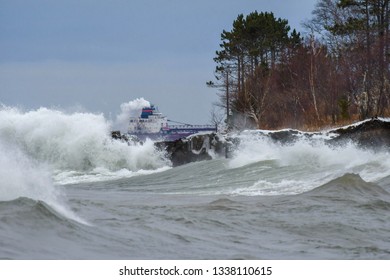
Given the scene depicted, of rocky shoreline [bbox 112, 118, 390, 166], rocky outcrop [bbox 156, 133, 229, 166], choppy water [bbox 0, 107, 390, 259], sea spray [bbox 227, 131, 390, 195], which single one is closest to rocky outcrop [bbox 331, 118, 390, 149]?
rocky shoreline [bbox 112, 118, 390, 166]

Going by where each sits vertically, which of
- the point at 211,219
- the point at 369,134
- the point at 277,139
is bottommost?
the point at 211,219

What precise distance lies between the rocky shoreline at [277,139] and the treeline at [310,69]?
5193mm

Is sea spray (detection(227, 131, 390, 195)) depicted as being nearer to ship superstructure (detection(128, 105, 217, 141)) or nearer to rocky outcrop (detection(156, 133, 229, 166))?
rocky outcrop (detection(156, 133, 229, 166))

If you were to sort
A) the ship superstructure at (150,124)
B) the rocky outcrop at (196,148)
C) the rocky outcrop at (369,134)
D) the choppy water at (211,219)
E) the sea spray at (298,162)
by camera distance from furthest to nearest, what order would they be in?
1. the ship superstructure at (150,124)
2. the rocky outcrop at (196,148)
3. the rocky outcrop at (369,134)
4. the sea spray at (298,162)
5. the choppy water at (211,219)

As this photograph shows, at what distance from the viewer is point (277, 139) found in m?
32.3

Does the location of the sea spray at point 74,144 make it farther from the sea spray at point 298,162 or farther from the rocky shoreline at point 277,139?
the sea spray at point 298,162

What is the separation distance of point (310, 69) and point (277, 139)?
14.3 metres

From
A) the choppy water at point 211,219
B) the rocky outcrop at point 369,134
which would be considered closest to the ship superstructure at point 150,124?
the rocky outcrop at point 369,134

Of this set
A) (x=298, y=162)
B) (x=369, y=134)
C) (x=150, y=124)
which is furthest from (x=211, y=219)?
(x=150, y=124)

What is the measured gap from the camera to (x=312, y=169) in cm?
2383

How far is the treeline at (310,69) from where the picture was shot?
133 ft

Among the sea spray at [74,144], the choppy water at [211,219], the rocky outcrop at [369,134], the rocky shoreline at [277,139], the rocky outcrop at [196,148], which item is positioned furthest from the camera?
the sea spray at [74,144]

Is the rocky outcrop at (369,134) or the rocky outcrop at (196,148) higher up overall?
the rocky outcrop at (369,134)

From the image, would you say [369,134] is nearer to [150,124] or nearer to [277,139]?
[277,139]
